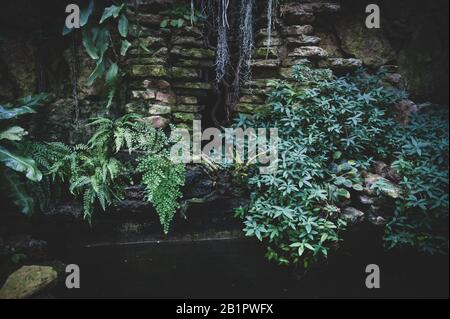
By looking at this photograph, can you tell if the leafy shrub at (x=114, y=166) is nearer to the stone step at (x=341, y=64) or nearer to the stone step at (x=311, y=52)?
the stone step at (x=311, y=52)

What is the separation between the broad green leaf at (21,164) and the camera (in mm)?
3346

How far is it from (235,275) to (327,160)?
5.29 ft

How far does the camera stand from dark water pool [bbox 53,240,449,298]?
3.17 m

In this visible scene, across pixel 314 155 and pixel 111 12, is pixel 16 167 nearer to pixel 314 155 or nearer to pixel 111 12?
pixel 111 12

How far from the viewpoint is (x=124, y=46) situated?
154 inches

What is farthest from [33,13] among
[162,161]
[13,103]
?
[162,161]

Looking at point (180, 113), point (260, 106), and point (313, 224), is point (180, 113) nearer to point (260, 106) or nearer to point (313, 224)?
point (260, 106)

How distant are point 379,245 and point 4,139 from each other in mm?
4162

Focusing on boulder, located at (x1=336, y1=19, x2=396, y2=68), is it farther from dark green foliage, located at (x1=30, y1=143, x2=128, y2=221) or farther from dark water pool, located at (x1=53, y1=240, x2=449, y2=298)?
dark green foliage, located at (x1=30, y1=143, x2=128, y2=221)

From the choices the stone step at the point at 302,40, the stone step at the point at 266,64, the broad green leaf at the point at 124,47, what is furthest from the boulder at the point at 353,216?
the broad green leaf at the point at 124,47

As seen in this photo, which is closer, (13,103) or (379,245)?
(379,245)

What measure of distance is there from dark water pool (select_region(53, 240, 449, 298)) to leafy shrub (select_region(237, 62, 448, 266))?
0.22 m

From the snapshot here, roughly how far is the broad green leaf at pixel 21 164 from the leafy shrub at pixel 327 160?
212 centimetres
